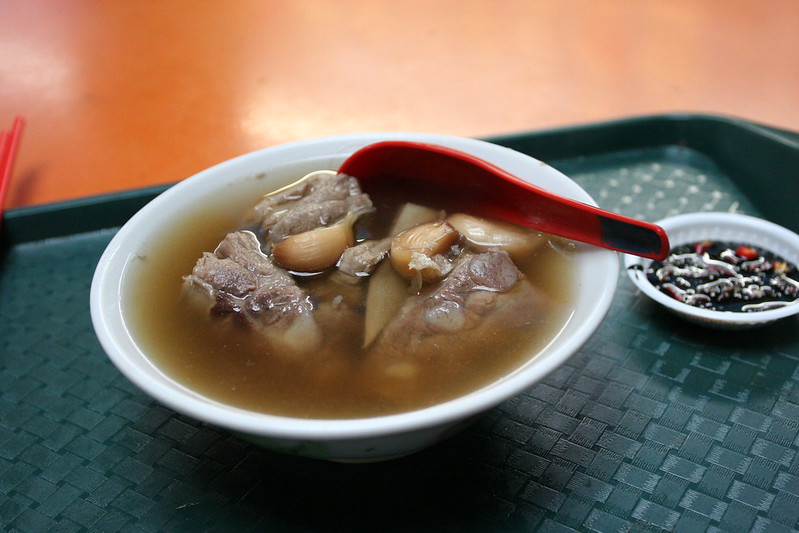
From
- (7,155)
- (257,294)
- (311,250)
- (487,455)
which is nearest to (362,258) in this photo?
(311,250)

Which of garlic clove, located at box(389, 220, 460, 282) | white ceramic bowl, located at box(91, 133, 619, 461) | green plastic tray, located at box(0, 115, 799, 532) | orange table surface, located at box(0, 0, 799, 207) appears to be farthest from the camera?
orange table surface, located at box(0, 0, 799, 207)

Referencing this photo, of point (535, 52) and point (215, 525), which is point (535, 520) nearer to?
point (215, 525)

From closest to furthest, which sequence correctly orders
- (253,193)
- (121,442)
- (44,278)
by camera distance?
1. (121,442)
2. (253,193)
3. (44,278)

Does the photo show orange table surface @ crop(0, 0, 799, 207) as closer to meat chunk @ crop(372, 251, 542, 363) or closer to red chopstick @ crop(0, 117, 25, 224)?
red chopstick @ crop(0, 117, 25, 224)

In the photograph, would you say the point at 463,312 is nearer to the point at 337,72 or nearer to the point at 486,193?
the point at 486,193

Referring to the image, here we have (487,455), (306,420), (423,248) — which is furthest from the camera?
(423,248)

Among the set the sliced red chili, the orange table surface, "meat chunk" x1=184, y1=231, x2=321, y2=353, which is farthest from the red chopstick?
the sliced red chili

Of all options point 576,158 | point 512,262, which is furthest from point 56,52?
point 512,262
